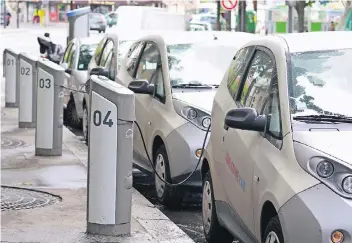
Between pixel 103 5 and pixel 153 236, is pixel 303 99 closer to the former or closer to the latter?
pixel 153 236

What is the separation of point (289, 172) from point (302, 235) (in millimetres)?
466

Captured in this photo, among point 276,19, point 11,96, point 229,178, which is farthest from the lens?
point 276,19

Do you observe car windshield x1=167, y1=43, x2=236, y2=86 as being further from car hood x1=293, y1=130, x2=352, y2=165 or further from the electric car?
car hood x1=293, y1=130, x2=352, y2=165

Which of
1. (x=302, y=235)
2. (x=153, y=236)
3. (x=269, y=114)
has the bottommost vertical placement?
(x=153, y=236)

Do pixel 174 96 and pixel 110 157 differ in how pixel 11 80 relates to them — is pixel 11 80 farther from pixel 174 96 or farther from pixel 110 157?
pixel 110 157

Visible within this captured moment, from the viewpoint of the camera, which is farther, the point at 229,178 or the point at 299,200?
the point at 229,178

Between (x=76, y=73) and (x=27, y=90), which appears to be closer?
(x=27, y=90)

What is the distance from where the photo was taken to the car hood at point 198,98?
28.9ft

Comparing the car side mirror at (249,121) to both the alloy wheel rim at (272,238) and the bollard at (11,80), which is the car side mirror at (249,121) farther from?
the bollard at (11,80)

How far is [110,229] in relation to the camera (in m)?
6.83

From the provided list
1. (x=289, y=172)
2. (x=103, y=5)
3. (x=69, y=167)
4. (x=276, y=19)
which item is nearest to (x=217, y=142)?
(x=289, y=172)

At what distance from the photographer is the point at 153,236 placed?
6953 mm

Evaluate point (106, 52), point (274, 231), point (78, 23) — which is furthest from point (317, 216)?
point (78, 23)

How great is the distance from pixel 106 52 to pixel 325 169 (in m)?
9.14
